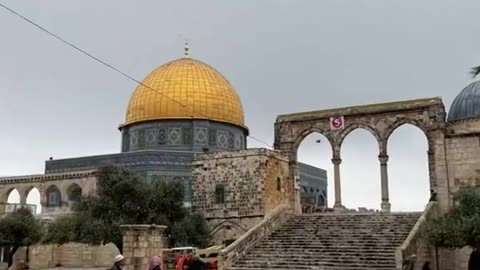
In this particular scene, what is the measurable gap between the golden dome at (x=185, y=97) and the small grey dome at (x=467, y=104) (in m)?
13.7

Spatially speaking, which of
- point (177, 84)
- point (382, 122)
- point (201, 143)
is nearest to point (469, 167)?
point (382, 122)

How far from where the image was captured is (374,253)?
18.3 m

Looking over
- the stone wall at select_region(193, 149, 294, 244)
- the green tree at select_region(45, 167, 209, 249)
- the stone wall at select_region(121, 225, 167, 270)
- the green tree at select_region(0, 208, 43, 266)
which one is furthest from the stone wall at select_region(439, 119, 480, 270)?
the green tree at select_region(0, 208, 43, 266)

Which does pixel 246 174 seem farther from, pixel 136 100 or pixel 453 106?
pixel 136 100

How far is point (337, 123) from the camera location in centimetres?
2516

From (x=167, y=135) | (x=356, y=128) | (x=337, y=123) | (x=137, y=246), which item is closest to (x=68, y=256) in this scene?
(x=167, y=135)

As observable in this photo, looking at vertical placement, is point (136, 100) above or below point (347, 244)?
above

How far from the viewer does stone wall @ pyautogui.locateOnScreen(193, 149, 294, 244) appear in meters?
24.9

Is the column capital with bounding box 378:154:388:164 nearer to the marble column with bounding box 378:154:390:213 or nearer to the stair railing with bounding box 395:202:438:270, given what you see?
the marble column with bounding box 378:154:390:213

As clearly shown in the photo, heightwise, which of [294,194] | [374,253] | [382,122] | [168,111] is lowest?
[374,253]

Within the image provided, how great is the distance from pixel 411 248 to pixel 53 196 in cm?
2403

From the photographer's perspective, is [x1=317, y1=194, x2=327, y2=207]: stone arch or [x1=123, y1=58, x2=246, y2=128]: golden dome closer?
[x1=123, y1=58, x2=246, y2=128]: golden dome

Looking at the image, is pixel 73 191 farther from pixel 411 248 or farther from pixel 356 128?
pixel 411 248

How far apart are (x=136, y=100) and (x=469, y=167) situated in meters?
22.3
